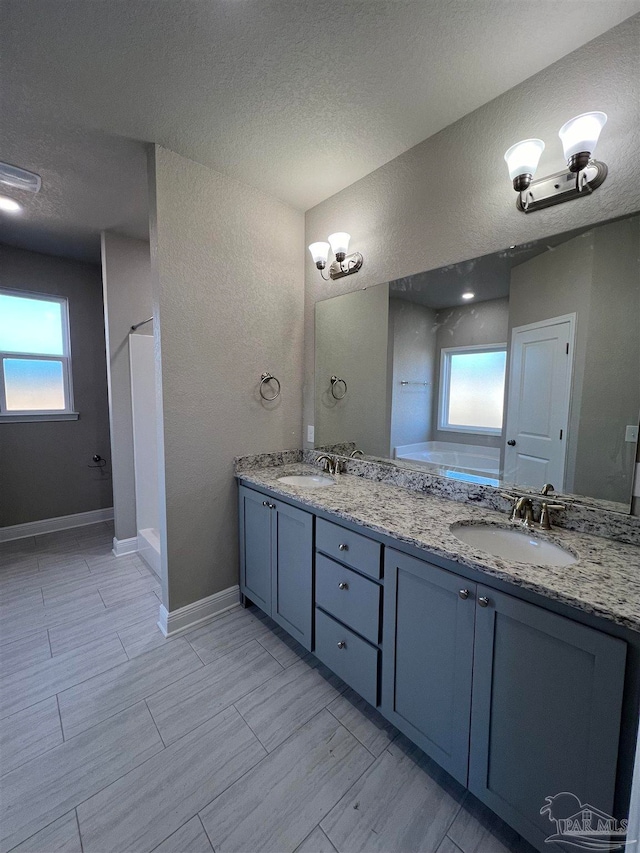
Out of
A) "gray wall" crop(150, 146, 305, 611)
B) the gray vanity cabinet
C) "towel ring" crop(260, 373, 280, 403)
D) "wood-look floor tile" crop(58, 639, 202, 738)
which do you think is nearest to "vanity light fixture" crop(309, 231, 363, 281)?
"gray wall" crop(150, 146, 305, 611)

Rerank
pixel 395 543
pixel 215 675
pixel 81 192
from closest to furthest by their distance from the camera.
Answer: pixel 395 543 < pixel 215 675 < pixel 81 192

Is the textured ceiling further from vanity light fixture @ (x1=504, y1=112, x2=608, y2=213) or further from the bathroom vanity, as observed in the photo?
the bathroom vanity

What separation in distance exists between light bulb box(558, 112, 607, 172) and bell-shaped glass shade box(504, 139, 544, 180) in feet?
0.28

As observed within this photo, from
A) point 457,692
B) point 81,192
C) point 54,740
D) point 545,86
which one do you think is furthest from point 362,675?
point 81,192

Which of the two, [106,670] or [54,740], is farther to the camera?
[106,670]

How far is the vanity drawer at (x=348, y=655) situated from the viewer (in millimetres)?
1354

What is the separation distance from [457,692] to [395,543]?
0.48 meters

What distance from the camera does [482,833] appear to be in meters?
1.06

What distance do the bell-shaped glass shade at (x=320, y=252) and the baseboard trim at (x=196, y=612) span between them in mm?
2132

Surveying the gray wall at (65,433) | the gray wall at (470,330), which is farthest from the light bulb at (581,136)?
the gray wall at (65,433)

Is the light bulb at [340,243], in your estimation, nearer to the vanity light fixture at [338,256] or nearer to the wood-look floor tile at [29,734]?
the vanity light fixture at [338,256]

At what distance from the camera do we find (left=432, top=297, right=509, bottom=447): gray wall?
59.1 inches

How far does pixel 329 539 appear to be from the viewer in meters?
1.51

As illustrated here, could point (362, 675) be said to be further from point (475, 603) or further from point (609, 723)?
point (609, 723)
